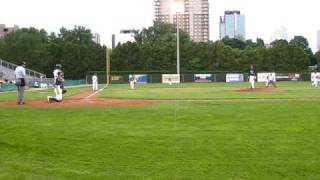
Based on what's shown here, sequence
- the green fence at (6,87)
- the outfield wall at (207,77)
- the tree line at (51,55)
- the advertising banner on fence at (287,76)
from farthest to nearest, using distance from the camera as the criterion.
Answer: the tree line at (51,55), the advertising banner on fence at (287,76), the outfield wall at (207,77), the green fence at (6,87)

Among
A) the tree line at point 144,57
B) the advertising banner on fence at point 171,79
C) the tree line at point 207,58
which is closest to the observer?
the advertising banner on fence at point 171,79

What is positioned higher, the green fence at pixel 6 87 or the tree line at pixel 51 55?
the tree line at pixel 51 55

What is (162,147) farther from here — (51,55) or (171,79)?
(51,55)

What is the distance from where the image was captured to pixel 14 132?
12.0 meters

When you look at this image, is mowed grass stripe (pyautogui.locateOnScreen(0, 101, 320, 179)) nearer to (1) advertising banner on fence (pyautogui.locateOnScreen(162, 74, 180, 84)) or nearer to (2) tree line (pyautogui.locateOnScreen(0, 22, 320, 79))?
(1) advertising banner on fence (pyautogui.locateOnScreen(162, 74, 180, 84))

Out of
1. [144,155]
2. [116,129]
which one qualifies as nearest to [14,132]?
[116,129]

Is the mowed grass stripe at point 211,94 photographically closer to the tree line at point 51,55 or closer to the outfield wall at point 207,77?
the outfield wall at point 207,77

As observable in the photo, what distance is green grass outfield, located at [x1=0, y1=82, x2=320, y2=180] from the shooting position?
8.01 metres

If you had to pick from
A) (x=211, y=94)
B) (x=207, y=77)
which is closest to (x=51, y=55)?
(x=207, y=77)

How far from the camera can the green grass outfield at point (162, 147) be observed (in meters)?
8.01

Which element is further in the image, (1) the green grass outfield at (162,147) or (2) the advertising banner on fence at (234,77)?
(2) the advertising banner on fence at (234,77)

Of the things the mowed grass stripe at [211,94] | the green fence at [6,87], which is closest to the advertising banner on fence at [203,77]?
the green fence at [6,87]

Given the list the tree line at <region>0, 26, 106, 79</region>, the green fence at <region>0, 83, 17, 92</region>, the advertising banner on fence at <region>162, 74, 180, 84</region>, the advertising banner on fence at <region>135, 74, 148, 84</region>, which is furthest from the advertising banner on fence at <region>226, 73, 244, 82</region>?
the green fence at <region>0, 83, 17, 92</region>

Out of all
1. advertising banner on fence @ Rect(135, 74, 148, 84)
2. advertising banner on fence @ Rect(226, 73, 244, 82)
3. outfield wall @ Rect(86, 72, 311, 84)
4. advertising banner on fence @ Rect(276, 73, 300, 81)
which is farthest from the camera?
advertising banner on fence @ Rect(276, 73, 300, 81)
